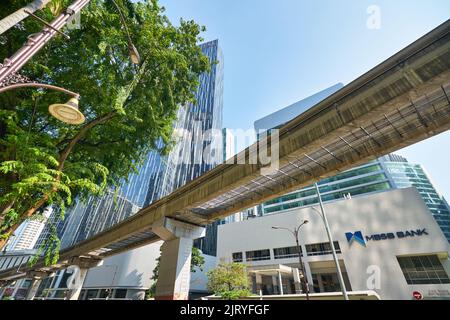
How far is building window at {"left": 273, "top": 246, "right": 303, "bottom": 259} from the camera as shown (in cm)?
3355

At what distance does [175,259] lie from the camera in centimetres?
1177

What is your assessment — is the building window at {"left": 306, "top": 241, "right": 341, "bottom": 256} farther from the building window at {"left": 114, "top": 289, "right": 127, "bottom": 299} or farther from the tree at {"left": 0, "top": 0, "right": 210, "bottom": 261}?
Result: the building window at {"left": 114, "top": 289, "right": 127, "bottom": 299}

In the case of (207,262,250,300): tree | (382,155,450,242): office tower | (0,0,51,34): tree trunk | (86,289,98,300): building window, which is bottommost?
(86,289,98,300): building window

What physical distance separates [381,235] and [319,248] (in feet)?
27.0

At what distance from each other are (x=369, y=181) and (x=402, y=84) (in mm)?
67780

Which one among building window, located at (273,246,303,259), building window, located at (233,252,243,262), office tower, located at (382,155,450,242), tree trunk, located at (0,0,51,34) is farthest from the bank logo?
office tower, located at (382,155,450,242)

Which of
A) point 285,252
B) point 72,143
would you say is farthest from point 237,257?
point 72,143

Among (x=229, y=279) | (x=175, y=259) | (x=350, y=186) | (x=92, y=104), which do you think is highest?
(x=350, y=186)

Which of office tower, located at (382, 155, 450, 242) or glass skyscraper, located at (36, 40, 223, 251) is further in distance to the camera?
office tower, located at (382, 155, 450, 242)

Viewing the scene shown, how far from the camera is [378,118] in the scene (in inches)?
246

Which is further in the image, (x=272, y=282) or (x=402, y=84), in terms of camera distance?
(x=272, y=282)

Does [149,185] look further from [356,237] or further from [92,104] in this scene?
[92,104]
